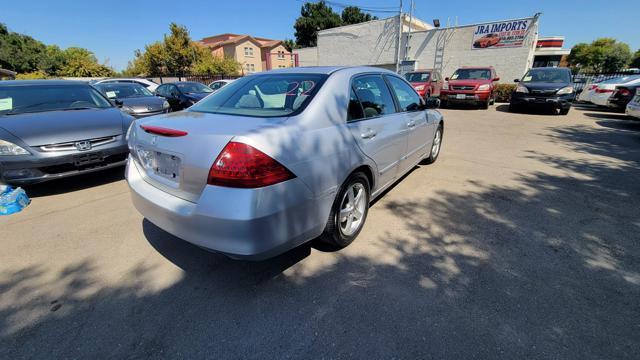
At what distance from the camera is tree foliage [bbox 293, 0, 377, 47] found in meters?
47.4

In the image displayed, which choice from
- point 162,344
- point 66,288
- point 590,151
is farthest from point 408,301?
point 590,151

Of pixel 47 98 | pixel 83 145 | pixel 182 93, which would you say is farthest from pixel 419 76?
pixel 83 145

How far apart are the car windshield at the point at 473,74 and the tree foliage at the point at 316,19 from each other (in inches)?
1522

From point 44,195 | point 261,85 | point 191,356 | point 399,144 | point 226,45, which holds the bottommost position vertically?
point 191,356

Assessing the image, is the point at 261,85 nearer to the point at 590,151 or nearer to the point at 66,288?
the point at 66,288

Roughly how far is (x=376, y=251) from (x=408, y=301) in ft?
2.16

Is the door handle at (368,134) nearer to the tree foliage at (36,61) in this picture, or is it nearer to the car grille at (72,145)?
the car grille at (72,145)

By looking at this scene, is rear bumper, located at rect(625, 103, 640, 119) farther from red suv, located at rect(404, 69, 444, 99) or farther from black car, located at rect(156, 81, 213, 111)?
black car, located at rect(156, 81, 213, 111)

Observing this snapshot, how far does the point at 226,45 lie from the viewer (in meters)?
54.1

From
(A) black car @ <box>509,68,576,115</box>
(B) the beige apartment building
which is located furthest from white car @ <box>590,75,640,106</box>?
(B) the beige apartment building

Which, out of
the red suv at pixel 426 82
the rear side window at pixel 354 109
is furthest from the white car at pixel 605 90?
the rear side window at pixel 354 109

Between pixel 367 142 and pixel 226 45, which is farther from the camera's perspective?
pixel 226 45

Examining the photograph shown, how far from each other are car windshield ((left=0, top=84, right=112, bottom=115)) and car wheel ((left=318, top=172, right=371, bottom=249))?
4685 millimetres

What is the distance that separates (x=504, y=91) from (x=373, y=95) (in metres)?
15.3
